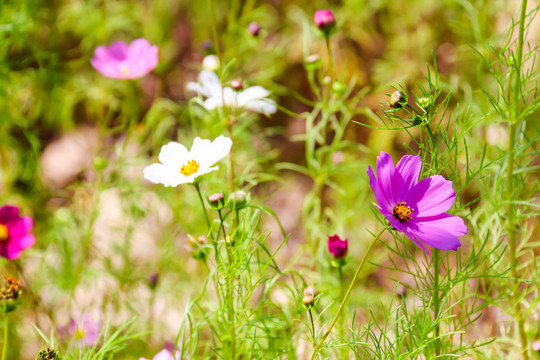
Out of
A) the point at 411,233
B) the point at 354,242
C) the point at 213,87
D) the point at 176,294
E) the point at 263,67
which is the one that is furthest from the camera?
the point at 263,67

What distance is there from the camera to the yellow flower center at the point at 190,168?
2.07 feet

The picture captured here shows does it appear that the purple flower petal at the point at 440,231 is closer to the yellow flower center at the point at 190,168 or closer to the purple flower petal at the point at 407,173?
the purple flower petal at the point at 407,173

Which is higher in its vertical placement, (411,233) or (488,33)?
(488,33)

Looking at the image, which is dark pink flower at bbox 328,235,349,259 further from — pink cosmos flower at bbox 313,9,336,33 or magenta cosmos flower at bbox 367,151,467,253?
pink cosmos flower at bbox 313,9,336,33

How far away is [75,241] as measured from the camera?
1.28m

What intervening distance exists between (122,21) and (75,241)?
1.90 feet

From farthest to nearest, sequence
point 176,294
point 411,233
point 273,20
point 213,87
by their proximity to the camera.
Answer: point 273,20, point 176,294, point 213,87, point 411,233

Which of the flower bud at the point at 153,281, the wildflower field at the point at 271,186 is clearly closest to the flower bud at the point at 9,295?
the wildflower field at the point at 271,186

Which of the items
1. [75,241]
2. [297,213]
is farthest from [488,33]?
[75,241]

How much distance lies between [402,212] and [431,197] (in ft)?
0.12

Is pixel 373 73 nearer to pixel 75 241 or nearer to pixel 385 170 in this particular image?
pixel 75 241

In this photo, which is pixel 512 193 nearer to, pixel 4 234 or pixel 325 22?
pixel 325 22

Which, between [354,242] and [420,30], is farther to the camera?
[420,30]

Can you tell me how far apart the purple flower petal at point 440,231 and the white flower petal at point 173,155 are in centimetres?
30
